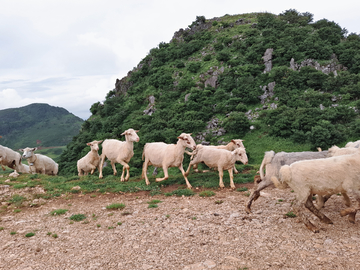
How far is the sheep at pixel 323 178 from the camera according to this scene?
222 inches

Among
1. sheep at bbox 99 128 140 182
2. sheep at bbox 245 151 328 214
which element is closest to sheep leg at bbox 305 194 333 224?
sheep at bbox 245 151 328 214

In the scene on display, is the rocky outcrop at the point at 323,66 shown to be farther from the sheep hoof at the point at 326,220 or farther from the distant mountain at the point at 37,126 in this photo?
the distant mountain at the point at 37,126

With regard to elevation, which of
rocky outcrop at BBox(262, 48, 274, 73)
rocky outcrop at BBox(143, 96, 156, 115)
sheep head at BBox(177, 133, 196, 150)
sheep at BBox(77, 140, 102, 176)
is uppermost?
rocky outcrop at BBox(262, 48, 274, 73)

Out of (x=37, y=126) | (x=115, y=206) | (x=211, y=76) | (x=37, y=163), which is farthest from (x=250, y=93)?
(x=37, y=126)

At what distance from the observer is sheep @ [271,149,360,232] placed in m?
5.64

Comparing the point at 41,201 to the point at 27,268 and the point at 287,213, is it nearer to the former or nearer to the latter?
the point at 27,268

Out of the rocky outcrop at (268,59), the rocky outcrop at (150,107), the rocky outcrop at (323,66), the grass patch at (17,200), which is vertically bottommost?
the grass patch at (17,200)

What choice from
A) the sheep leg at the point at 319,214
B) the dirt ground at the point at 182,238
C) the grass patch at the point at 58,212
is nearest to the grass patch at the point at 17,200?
the dirt ground at the point at 182,238

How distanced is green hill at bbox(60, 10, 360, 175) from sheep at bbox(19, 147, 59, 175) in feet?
21.0

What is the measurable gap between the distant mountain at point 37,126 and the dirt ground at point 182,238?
118308 mm

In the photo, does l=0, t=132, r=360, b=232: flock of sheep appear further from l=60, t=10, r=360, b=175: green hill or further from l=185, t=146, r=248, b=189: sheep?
l=60, t=10, r=360, b=175: green hill

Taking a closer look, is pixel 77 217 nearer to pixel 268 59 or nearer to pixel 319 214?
pixel 319 214

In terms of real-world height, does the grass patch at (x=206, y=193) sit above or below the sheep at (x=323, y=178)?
below

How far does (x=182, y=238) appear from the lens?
608cm
